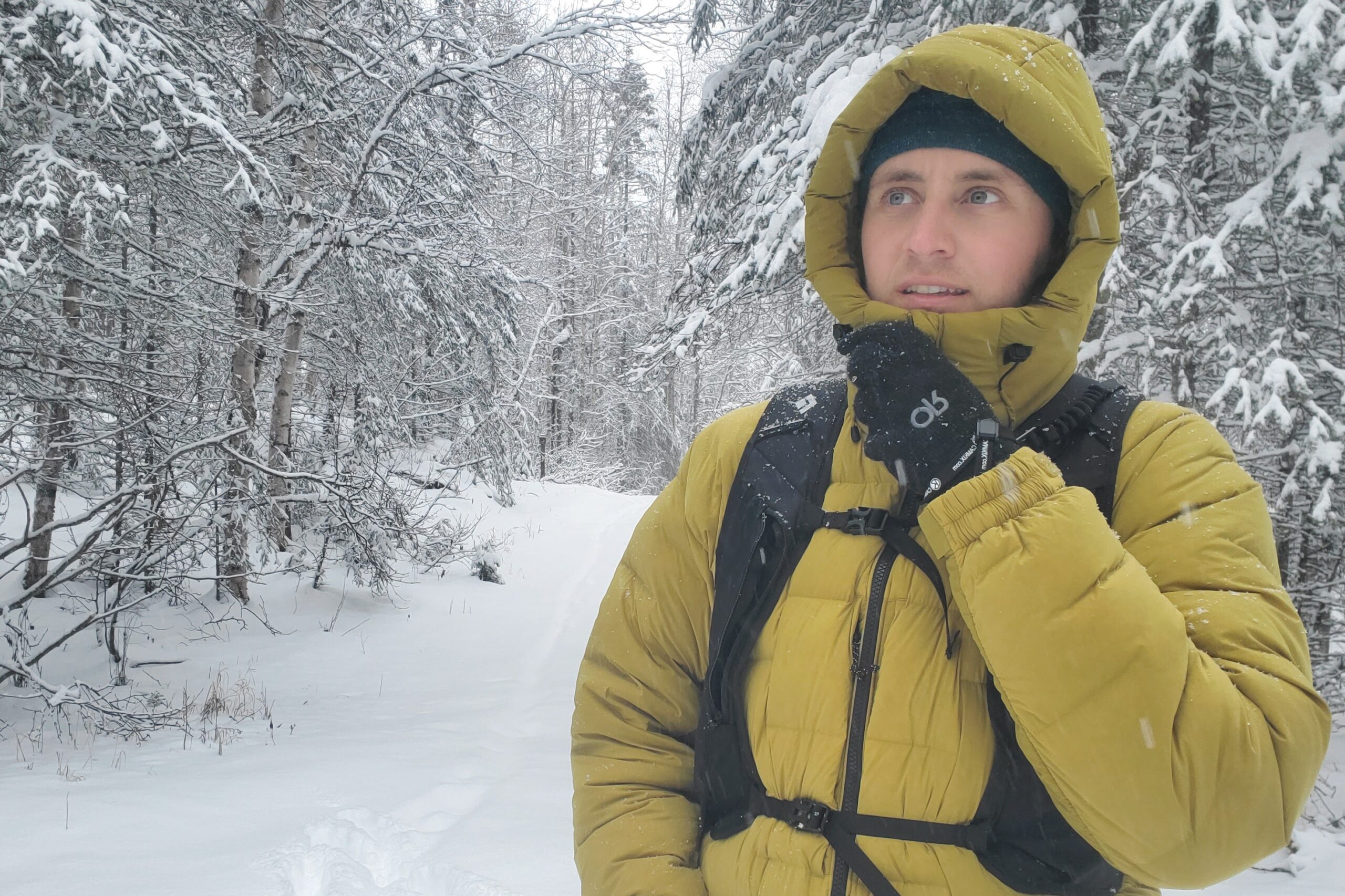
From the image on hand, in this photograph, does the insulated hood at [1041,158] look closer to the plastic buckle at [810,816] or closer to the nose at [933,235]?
the nose at [933,235]

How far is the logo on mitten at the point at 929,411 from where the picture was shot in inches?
51.9

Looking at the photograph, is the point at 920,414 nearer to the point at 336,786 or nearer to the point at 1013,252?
the point at 1013,252

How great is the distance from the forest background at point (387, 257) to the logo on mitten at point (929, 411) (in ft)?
14.4

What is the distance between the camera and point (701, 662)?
1.67m

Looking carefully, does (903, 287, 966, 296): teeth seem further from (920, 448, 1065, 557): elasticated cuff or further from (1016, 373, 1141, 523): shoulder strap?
(920, 448, 1065, 557): elasticated cuff

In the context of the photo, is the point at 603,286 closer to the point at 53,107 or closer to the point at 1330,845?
the point at 53,107

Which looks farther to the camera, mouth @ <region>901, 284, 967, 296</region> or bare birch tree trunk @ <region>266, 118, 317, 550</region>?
bare birch tree trunk @ <region>266, 118, 317, 550</region>

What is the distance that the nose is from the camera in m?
1.49

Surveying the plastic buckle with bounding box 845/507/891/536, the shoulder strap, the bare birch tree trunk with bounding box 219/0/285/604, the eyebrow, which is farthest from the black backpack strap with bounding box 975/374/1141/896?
the bare birch tree trunk with bounding box 219/0/285/604

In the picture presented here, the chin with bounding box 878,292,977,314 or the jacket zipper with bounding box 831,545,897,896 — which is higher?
the chin with bounding box 878,292,977,314

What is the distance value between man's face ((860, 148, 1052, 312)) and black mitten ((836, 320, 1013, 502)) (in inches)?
6.0

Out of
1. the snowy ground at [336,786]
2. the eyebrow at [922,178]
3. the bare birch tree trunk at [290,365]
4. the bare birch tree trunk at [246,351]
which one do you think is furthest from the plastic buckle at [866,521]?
the bare birch tree trunk at [290,365]

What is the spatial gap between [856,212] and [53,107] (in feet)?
19.9

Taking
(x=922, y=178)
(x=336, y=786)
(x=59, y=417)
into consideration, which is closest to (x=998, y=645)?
(x=922, y=178)
